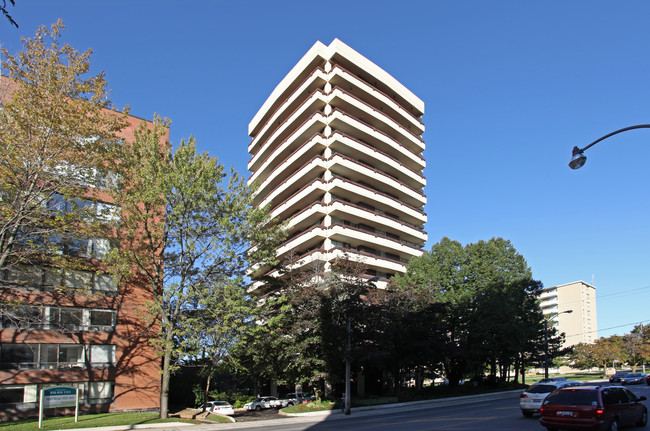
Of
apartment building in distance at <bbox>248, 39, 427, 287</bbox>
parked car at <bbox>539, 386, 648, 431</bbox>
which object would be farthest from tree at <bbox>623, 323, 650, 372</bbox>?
parked car at <bbox>539, 386, 648, 431</bbox>

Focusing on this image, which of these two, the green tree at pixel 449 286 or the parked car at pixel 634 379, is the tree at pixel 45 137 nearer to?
the green tree at pixel 449 286

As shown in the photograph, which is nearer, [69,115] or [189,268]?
[69,115]

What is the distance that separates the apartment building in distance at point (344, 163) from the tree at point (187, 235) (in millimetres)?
20153

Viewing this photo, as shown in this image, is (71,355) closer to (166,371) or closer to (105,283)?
(105,283)

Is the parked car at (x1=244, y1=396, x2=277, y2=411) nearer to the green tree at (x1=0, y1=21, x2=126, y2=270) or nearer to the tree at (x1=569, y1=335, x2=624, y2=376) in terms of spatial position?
the green tree at (x1=0, y1=21, x2=126, y2=270)

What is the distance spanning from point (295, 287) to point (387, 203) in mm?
25081

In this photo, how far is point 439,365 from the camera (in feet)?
139

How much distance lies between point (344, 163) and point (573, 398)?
39.9m

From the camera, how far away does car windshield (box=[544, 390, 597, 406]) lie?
1345 cm

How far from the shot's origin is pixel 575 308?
138m

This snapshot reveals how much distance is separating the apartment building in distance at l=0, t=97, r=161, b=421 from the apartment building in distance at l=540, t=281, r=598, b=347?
417 feet

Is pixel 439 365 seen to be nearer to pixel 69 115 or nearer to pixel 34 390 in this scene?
pixel 34 390

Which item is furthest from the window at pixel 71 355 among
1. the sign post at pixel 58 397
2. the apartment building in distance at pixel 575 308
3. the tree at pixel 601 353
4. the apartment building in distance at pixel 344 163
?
the apartment building in distance at pixel 575 308

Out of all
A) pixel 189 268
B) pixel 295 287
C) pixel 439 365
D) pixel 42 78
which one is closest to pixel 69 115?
pixel 42 78
